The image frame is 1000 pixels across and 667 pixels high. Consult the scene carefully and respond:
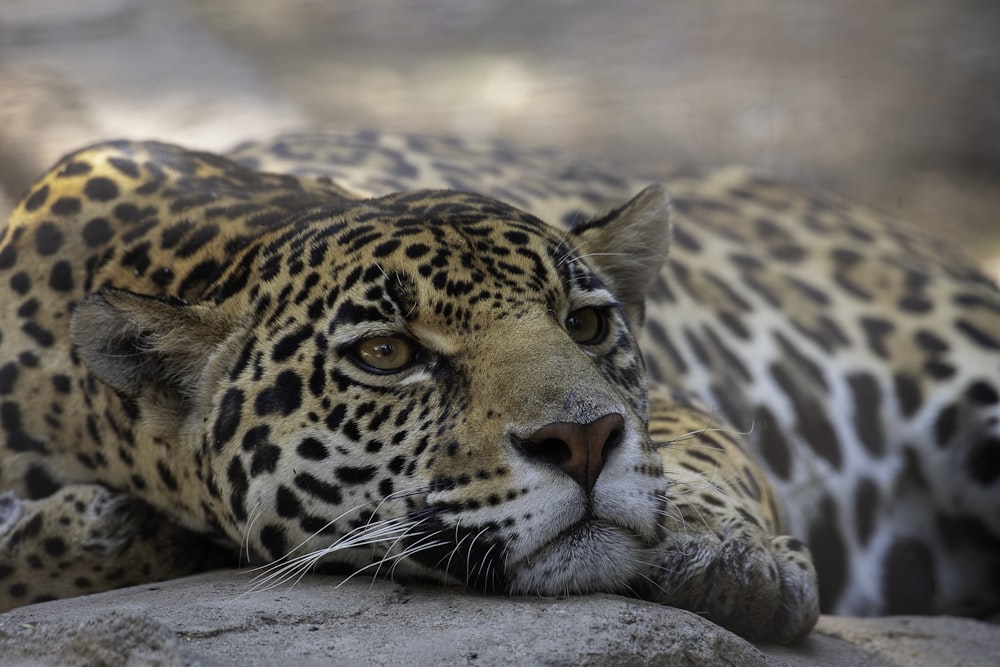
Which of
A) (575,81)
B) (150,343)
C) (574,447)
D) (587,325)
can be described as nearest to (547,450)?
(574,447)

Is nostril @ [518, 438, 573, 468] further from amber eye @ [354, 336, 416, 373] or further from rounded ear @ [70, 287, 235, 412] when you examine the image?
rounded ear @ [70, 287, 235, 412]

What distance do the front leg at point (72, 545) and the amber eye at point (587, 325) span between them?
4.28 feet

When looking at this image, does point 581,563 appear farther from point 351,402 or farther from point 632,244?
point 632,244

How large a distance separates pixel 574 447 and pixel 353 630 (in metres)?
0.67

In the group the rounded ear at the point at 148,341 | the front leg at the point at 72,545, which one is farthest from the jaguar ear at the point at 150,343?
the front leg at the point at 72,545

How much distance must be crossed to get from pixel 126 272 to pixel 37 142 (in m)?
3.06

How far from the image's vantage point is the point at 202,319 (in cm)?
349

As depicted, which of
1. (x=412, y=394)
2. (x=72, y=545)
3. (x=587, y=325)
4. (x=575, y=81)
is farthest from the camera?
(x=575, y=81)

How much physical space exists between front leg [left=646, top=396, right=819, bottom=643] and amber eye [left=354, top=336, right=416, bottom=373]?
77 cm

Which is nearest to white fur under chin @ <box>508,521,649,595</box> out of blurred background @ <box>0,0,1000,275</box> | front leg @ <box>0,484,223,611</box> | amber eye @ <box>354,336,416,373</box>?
amber eye @ <box>354,336,416,373</box>

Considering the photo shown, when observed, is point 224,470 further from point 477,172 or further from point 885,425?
point 885,425

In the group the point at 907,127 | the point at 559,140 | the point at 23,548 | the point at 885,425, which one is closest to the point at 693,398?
the point at 885,425

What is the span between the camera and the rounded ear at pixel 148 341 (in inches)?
133

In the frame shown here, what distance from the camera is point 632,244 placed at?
403 centimetres
